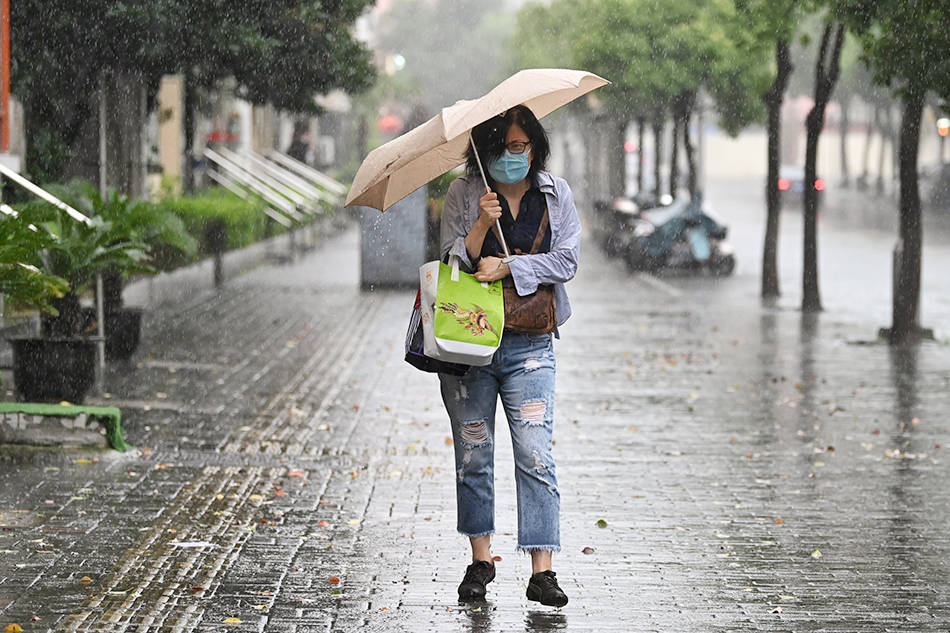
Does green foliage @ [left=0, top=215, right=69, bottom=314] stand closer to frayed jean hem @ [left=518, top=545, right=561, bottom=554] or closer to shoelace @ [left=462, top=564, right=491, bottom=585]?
shoelace @ [left=462, top=564, right=491, bottom=585]

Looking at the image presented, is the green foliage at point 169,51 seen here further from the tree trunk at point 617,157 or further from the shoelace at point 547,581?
the tree trunk at point 617,157

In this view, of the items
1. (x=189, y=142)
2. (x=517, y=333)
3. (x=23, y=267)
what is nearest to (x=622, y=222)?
(x=189, y=142)

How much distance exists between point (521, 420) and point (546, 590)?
0.61 meters

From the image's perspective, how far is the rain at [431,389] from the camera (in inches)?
229

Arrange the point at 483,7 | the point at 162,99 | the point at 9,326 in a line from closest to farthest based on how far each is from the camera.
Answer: the point at 9,326
the point at 162,99
the point at 483,7

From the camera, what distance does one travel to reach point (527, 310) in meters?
5.76

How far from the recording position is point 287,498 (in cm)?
781

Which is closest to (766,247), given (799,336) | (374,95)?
(799,336)

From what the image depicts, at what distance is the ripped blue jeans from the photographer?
5809 mm

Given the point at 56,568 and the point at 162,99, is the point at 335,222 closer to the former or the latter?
the point at 162,99

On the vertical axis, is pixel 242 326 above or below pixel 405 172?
below

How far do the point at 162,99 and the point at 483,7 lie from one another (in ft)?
254

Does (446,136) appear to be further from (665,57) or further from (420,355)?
(665,57)

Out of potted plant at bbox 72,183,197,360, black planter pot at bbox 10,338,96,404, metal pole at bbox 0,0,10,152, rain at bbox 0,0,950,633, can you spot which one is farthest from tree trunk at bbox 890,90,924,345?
black planter pot at bbox 10,338,96,404
